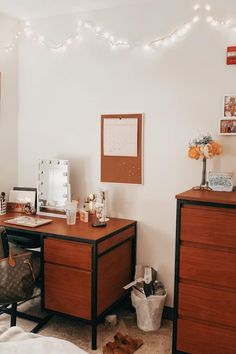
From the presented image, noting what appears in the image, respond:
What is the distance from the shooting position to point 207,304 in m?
2.50

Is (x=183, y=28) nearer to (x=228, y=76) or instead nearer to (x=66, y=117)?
(x=228, y=76)

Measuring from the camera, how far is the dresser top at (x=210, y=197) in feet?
7.78

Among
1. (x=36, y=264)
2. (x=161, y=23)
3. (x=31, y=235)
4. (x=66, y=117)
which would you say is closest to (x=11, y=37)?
(x=66, y=117)

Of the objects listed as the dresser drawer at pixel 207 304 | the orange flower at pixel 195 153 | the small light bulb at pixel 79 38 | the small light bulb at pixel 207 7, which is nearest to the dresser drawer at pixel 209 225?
the dresser drawer at pixel 207 304

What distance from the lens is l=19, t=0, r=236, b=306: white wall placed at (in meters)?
2.92

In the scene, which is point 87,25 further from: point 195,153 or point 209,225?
point 209,225

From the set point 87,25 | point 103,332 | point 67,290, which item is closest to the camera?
point 67,290

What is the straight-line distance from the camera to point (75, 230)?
2.92 m

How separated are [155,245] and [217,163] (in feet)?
2.75

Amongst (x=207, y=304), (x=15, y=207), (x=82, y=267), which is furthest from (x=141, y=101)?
(x=207, y=304)

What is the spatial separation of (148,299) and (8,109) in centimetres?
209

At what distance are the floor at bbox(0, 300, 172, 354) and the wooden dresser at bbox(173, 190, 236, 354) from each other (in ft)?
0.85

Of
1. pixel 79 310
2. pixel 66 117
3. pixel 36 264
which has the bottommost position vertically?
pixel 79 310

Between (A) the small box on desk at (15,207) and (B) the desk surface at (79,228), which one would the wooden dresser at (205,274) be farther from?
(A) the small box on desk at (15,207)
